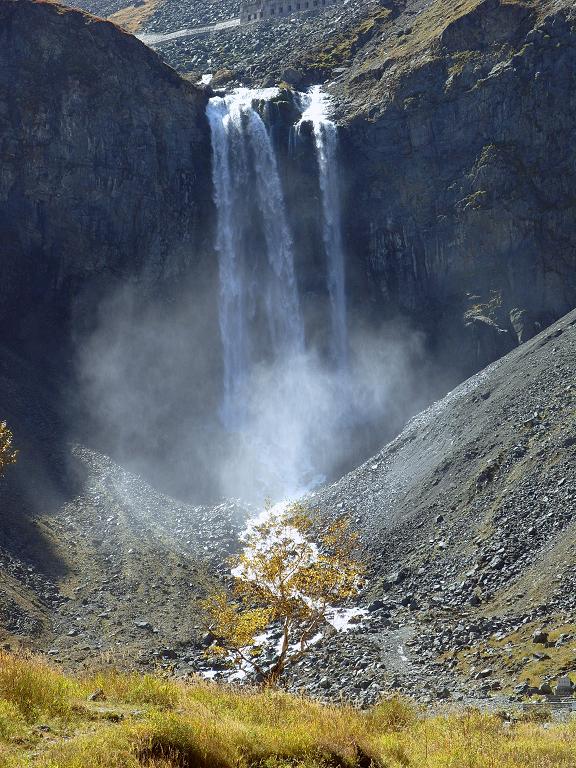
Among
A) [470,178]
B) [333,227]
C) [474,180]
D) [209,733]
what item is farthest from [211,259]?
[209,733]

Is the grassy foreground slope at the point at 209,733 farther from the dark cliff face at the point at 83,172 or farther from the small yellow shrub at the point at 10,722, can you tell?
the dark cliff face at the point at 83,172

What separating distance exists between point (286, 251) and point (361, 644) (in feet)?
135

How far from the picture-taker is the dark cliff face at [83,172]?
59750 mm

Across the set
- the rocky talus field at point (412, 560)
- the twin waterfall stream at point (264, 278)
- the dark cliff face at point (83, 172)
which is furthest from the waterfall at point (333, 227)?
the rocky talus field at point (412, 560)

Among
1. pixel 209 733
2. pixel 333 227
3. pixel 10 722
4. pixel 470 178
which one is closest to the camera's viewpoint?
pixel 10 722

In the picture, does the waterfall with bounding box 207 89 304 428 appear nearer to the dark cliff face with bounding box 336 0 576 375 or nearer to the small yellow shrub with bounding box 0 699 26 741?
the dark cliff face with bounding box 336 0 576 375

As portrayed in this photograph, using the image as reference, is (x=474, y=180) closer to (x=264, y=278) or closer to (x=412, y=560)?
(x=264, y=278)

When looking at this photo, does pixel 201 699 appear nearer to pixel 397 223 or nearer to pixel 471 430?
pixel 471 430

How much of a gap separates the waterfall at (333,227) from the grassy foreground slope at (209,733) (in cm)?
4900

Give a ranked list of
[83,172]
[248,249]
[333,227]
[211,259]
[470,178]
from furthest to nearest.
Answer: [333,227], [248,249], [211,259], [470,178], [83,172]

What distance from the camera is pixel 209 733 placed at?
10273 mm

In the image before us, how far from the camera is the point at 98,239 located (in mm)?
61438

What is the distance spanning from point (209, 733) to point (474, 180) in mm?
57275

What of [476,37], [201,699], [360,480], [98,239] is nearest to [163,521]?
[360,480]
